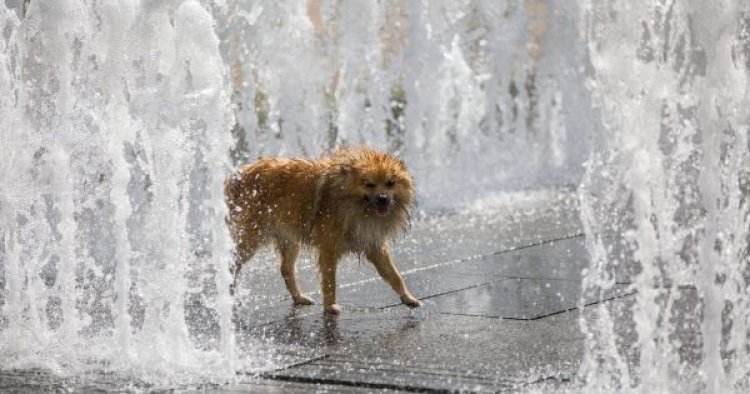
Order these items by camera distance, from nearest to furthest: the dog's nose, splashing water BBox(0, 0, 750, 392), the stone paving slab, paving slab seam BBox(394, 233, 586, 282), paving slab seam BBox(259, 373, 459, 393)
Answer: splashing water BBox(0, 0, 750, 392)
paving slab seam BBox(259, 373, 459, 393)
the stone paving slab
the dog's nose
paving slab seam BBox(394, 233, 586, 282)

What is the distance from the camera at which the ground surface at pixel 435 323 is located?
5668 millimetres

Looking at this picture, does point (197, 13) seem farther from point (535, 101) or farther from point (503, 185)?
point (535, 101)

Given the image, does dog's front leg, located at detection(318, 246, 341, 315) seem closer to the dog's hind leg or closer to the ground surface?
the ground surface

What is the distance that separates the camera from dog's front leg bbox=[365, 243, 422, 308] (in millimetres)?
7328

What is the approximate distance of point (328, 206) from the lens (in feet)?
23.6

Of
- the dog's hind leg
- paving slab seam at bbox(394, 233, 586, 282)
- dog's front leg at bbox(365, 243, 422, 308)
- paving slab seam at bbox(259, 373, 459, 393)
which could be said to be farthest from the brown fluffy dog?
paving slab seam at bbox(259, 373, 459, 393)

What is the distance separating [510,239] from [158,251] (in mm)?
4110

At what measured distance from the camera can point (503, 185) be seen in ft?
50.7

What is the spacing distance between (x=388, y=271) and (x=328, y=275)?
0.35 meters

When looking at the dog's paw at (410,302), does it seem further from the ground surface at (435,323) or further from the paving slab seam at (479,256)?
the paving slab seam at (479,256)

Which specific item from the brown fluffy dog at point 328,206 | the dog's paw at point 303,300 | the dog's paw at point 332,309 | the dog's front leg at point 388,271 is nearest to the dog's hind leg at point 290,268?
the dog's paw at point 303,300

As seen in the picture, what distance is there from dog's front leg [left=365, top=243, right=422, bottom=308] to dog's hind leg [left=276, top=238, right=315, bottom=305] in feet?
1.73

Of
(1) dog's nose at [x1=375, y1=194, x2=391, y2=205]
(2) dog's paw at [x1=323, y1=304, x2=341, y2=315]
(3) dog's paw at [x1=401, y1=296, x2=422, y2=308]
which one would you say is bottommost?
(2) dog's paw at [x1=323, y1=304, x2=341, y2=315]

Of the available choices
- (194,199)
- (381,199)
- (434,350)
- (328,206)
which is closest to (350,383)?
(434,350)
